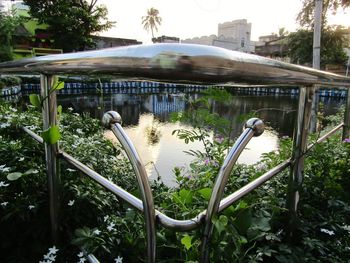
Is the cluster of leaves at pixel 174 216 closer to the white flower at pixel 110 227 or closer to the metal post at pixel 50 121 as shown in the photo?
the white flower at pixel 110 227

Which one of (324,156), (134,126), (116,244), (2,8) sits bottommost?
(134,126)

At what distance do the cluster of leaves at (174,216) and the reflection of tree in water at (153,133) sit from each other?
4.54 m

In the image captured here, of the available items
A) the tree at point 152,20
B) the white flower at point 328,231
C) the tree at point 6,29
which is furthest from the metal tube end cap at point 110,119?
the tree at point 152,20

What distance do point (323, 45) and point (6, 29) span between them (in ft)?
63.5

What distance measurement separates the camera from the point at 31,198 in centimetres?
96

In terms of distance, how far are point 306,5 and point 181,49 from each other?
14749mm

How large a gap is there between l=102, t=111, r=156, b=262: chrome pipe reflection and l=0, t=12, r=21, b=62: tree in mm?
7739

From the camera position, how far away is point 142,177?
0.44 meters

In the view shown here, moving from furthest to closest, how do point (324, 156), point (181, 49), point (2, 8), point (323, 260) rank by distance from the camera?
point (2, 8)
point (324, 156)
point (323, 260)
point (181, 49)

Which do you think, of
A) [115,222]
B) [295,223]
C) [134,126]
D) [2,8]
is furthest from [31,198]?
[2,8]

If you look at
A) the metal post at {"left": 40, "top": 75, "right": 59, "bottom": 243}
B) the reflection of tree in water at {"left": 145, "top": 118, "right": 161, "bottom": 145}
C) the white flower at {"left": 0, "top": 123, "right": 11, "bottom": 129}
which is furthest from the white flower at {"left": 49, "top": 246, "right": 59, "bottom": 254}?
the reflection of tree in water at {"left": 145, "top": 118, "right": 161, "bottom": 145}

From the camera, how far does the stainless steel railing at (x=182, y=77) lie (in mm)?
278

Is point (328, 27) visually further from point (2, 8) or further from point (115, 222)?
point (115, 222)

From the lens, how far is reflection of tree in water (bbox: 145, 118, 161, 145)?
5.87 metres
